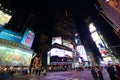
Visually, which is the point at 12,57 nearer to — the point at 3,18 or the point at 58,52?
the point at 3,18

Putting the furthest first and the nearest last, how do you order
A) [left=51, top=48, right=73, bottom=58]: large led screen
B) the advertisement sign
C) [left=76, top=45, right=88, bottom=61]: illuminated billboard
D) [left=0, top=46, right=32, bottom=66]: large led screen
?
[left=76, top=45, right=88, bottom=61]: illuminated billboard
[left=51, top=48, right=73, bottom=58]: large led screen
the advertisement sign
[left=0, top=46, right=32, bottom=66]: large led screen

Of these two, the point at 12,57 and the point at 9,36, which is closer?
the point at 12,57

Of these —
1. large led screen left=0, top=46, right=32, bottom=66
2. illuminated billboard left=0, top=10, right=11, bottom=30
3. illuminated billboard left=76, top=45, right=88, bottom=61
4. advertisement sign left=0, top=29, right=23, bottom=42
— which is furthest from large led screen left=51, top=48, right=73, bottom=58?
illuminated billboard left=0, top=10, right=11, bottom=30

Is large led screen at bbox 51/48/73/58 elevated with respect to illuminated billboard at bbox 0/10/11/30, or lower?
lower

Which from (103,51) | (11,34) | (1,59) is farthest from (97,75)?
(103,51)

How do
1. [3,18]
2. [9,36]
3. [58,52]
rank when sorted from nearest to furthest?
[3,18] → [9,36] → [58,52]

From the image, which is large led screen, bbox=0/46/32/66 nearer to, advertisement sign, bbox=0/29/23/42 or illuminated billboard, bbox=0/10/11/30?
advertisement sign, bbox=0/29/23/42

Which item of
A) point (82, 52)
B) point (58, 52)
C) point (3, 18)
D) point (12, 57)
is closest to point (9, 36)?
point (3, 18)

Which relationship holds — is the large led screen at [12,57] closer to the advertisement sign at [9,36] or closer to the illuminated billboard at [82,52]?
the advertisement sign at [9,36]

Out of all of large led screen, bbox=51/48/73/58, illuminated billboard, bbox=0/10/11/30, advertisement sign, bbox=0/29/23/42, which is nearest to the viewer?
illuminated billboard, bbox=0/10/11/30

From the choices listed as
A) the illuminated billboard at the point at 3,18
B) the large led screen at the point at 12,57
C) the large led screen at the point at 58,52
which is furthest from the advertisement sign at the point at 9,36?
the large led screen at the point at 58,52

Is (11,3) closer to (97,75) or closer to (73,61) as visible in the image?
(97,75)

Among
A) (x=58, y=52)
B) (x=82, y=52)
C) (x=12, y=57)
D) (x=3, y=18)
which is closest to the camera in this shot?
(x=3, y=18)

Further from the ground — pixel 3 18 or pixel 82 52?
pixel 3 18
